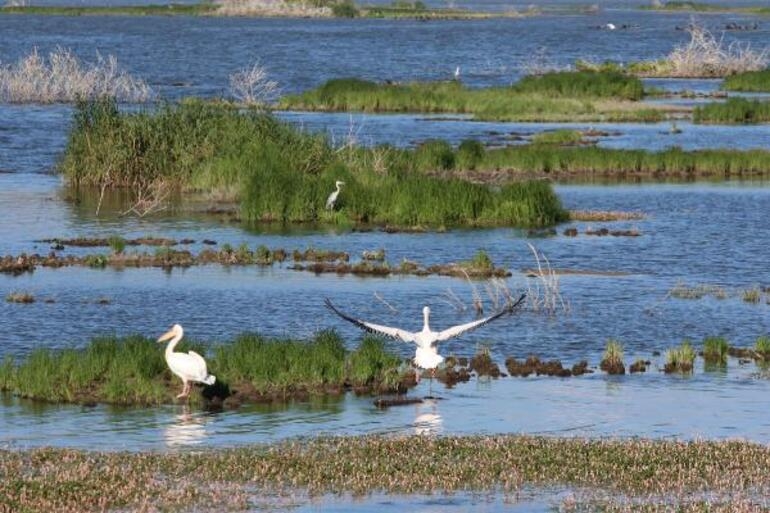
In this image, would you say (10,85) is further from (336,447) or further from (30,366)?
(336,447)

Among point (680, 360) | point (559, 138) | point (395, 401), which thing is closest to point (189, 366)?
point (395, 401)

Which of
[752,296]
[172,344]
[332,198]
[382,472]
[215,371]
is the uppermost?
[172,344]

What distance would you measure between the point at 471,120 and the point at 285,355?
46325mm

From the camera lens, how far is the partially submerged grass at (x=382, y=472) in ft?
54.8

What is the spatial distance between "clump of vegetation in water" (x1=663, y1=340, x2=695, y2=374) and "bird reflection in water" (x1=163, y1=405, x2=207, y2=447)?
25.2ft

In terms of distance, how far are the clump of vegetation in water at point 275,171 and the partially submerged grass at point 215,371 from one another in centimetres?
1716

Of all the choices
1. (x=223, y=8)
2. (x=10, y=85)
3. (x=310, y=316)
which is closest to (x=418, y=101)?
(x=10, y=85)

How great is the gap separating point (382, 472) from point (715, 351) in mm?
10310

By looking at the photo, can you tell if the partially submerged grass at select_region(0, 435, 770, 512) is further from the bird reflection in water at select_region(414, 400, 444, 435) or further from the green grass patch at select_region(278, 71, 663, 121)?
the green grass patch at select_region(278, 71, 663, 121)

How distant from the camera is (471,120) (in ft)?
228

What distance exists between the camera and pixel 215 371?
77.0ft

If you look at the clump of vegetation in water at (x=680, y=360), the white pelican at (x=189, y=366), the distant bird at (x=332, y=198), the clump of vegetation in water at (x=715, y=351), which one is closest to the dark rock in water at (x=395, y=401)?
the white pelican at (x=189, y=366)

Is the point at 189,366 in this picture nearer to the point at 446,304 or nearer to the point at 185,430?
the point at 185,430

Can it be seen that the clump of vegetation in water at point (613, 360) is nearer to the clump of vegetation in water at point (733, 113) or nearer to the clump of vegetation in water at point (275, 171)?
the clump of vegetation in water at point (275, 171)
